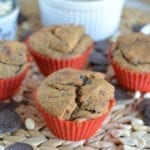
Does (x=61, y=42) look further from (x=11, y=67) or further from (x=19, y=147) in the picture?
(x=19, y=147)

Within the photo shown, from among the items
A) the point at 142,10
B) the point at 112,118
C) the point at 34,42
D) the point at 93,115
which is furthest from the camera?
the point at 142,10

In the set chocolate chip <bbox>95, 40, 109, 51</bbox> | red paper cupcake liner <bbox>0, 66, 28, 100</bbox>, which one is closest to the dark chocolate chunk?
chocolate chip <bbox>95, 40, 109, 51</bbox>

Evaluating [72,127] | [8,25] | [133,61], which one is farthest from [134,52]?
[8,25]

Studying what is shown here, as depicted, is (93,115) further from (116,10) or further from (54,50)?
(116,10)

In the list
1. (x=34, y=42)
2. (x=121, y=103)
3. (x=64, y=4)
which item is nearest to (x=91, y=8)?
(x=64, y=4)

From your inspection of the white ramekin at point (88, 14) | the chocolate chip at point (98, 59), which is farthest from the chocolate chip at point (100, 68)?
the white ramekin at point (88, 14)

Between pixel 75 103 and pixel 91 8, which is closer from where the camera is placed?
pixel 75 103

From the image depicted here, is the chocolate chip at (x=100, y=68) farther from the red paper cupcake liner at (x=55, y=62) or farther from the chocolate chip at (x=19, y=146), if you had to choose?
the chocolate chip at (x=19, y=146)
